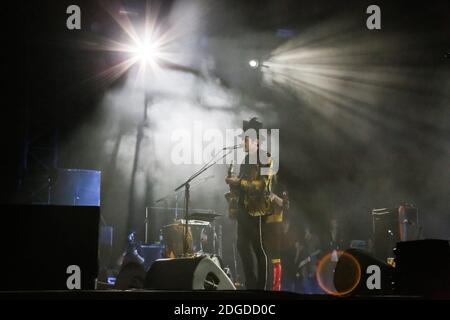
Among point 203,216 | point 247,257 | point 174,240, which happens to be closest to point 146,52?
point 203,216

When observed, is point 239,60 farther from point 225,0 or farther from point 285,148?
point 285,148

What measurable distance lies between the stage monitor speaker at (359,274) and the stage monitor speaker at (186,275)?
975 mm

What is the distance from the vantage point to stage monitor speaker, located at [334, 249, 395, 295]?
426 centimetres

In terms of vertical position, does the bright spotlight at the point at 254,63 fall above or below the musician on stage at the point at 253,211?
above

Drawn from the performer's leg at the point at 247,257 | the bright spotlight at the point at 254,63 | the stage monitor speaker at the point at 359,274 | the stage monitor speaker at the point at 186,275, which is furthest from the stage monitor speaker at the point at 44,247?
the bright spotlight at the point at 254,63

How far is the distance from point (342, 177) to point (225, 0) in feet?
15.8

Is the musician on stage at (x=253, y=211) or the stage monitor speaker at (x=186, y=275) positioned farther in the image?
the musician on stage at (x=253, y=211)

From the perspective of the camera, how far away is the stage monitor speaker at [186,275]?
4012mm

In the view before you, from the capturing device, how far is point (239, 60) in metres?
12.5

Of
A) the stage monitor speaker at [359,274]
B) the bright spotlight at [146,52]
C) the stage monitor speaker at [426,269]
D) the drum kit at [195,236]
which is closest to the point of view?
the stage monitor speaker at [426,269]

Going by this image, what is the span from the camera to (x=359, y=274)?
4.40 metres

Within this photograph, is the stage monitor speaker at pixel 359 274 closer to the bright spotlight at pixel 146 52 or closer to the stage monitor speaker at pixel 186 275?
the stage monitor speaker at pixel 186 275

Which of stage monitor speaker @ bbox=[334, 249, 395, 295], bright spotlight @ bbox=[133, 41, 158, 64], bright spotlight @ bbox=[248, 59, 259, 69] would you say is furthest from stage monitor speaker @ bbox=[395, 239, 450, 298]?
bright spotlight @ bbox=[133, 41, 158, 64]
